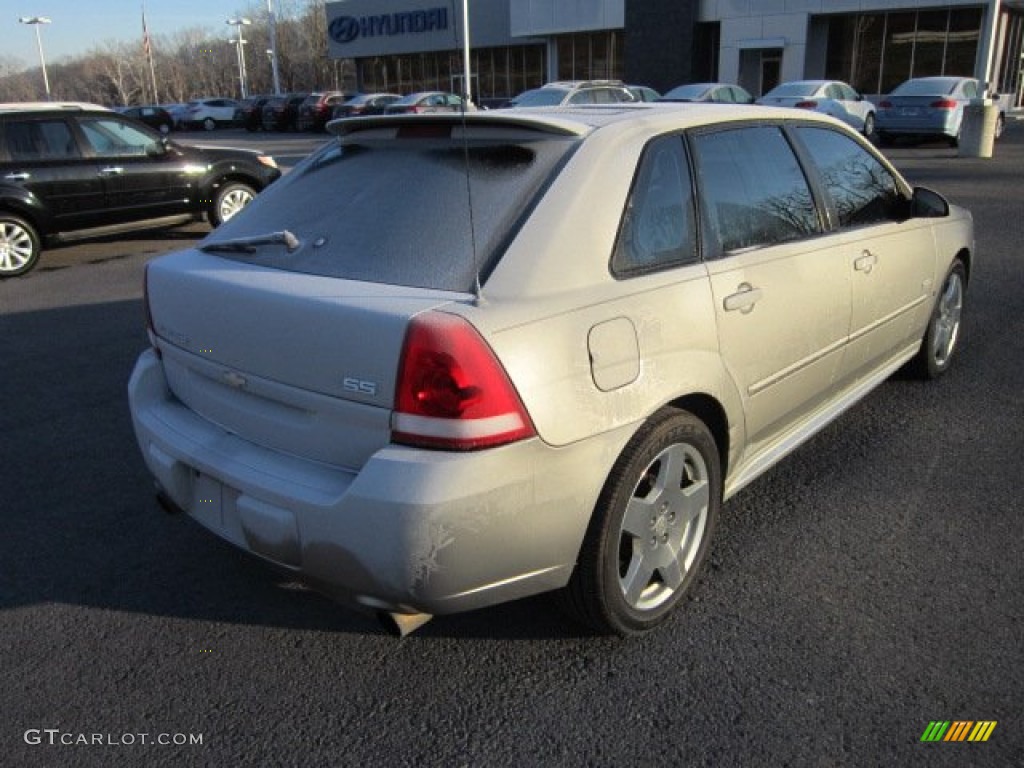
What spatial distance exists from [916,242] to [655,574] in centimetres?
262

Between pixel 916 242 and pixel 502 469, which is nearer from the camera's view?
pixel 502 469

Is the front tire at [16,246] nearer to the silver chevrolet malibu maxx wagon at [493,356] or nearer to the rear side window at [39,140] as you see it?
the rear side window at [39,140]

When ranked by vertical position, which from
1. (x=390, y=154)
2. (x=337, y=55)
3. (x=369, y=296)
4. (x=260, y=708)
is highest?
(x=337, y=55)

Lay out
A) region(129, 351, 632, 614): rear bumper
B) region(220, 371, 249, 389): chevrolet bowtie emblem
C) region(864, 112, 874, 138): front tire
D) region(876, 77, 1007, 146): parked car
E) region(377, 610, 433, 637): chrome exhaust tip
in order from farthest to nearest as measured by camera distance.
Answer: region(864, 112, 874, 138): front tire < region(876, 77, 1007, 146): parked car < region(220, 371, 249, 389): chevrolet bowtie emblem < region(377, 610, 433, 637): chrome exhaust tip < region(129, 351, 632, 614): rear bumper

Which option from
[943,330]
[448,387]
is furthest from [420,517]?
[943,330]

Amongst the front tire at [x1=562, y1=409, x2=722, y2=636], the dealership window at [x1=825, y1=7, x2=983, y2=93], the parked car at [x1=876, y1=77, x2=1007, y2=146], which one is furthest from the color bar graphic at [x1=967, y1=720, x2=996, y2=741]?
the dealership window at [x1=825, y1=7, x2=983, y2=93]

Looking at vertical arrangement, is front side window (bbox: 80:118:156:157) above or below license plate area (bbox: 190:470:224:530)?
above

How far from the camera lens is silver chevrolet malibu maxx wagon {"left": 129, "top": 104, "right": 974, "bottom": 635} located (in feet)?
7.52

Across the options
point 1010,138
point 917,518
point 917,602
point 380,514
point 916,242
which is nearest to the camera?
point 380,514

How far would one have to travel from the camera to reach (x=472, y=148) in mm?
2840

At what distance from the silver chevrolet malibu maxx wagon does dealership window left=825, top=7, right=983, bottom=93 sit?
33.1m

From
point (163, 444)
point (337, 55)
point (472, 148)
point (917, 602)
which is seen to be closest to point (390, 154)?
point (472, 148)

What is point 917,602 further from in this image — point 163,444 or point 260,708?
point 163,444

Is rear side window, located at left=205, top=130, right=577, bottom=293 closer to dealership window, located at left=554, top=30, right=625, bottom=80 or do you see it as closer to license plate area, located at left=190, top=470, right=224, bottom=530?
license plate area, located at left=190, top=470, right=224, bottom=530
